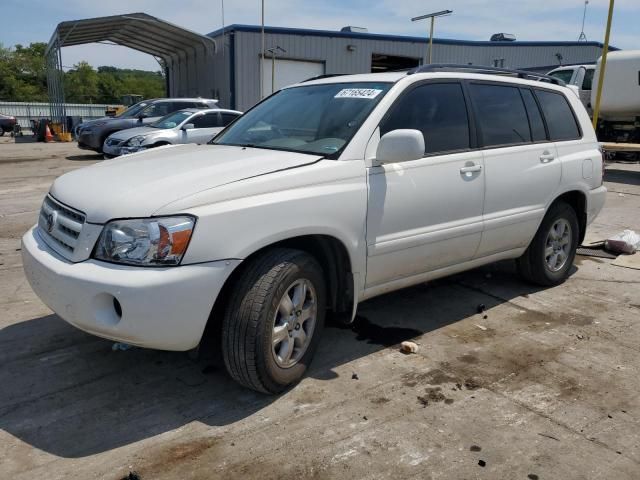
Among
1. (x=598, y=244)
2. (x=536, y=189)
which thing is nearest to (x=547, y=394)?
(x=536, y=189)

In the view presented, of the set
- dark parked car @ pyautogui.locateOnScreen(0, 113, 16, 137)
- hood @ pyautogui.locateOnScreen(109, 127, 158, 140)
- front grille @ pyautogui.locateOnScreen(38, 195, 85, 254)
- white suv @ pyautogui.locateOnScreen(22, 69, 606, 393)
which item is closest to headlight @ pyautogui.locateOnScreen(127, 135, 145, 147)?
hood @ pyautogui.locateOnScreen(109, 127, 158, 140)

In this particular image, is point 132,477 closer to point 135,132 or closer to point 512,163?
point 512,163

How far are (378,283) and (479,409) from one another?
3.28 feet

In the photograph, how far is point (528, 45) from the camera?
100 feet

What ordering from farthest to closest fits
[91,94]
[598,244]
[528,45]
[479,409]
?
[91,94] → [528,45] → [598,244] → [479,409]

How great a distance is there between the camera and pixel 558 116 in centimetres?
513

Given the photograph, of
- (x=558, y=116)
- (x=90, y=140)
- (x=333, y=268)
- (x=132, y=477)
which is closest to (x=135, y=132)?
(x=90, y=140)

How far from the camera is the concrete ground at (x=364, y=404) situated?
270 centimetres

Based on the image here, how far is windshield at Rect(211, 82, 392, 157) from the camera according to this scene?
12.0ft

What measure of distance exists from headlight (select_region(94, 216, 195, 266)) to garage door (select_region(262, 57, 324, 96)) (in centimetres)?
2214

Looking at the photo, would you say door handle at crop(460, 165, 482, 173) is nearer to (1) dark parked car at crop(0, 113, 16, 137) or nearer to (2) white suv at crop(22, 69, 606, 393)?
(2) white suv at crop(22, 69, 606, 393)

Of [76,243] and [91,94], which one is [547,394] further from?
[91,94]

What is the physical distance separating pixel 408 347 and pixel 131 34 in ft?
84.7

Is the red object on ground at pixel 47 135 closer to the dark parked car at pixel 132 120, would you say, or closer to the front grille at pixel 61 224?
the dark parked car at pixel 132 120
